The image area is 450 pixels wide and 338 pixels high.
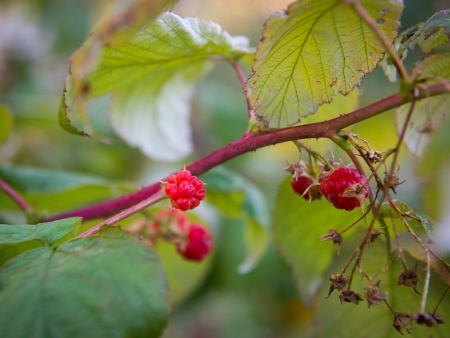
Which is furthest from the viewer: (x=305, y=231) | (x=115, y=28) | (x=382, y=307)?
(x=305, y=231)

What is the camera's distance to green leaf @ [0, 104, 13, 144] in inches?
43.1

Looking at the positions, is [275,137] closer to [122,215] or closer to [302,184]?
[302,184]

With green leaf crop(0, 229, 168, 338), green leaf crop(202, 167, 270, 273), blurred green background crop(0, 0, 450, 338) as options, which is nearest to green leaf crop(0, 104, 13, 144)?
blurred green background crop(0, 0, 450, 338)

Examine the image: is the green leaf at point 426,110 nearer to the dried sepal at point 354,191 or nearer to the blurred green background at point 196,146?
the dried sepal at point 354,191

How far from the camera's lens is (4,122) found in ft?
3.63

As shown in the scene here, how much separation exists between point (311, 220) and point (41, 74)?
1905mm

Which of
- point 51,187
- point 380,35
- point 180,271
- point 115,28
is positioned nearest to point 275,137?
point 380,35

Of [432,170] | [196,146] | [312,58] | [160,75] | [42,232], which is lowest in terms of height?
[196,146]

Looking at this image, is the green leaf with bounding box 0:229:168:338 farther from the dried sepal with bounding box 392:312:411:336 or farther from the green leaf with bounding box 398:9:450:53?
the green leaf with bounding box 398:9:450:53

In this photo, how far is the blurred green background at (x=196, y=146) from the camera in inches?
73.0

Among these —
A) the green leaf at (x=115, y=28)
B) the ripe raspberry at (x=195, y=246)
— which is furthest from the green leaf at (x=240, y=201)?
the green leaf at (x=115, y=28)

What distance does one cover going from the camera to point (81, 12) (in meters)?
2.77

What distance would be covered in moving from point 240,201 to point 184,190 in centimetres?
48

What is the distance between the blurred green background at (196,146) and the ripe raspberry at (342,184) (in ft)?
Answer: 1.40
